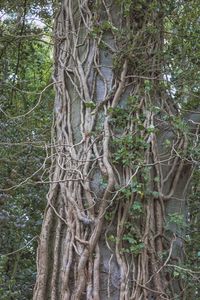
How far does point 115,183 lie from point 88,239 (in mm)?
304

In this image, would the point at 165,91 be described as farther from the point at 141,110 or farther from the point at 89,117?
the point at 89,117

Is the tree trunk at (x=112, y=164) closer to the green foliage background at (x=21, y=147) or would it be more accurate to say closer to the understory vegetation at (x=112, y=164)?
the understory vegetation at (x=112, y=164)

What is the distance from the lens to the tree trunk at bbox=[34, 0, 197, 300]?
84.1 inches

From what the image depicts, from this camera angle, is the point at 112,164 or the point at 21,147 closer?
the point at 112,164

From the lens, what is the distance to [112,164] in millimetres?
2334

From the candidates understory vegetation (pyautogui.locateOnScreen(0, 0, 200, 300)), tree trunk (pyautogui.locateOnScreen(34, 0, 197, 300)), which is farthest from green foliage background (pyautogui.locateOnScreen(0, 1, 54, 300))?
tree trunk (pyautogui.locateOnScreen(34, 0, 197, 300))

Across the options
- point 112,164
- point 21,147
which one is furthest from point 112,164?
point 21,147

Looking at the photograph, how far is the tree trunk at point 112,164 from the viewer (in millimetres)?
2137

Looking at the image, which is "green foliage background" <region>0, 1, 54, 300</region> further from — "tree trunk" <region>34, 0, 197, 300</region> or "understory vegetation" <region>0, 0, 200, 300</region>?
"tree trunk" <region>34, 0, 197, 300</region>

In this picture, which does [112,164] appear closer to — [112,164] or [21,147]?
[112,164]

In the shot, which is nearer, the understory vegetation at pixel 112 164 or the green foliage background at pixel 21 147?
the understory vegetation at pixel 112 164

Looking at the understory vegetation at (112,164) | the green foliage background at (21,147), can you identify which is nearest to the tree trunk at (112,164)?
the understory vegetation at (112,164)

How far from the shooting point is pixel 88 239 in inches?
84.8

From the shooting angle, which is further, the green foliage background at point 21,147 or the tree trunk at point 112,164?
the green foliage background at point 21,147
